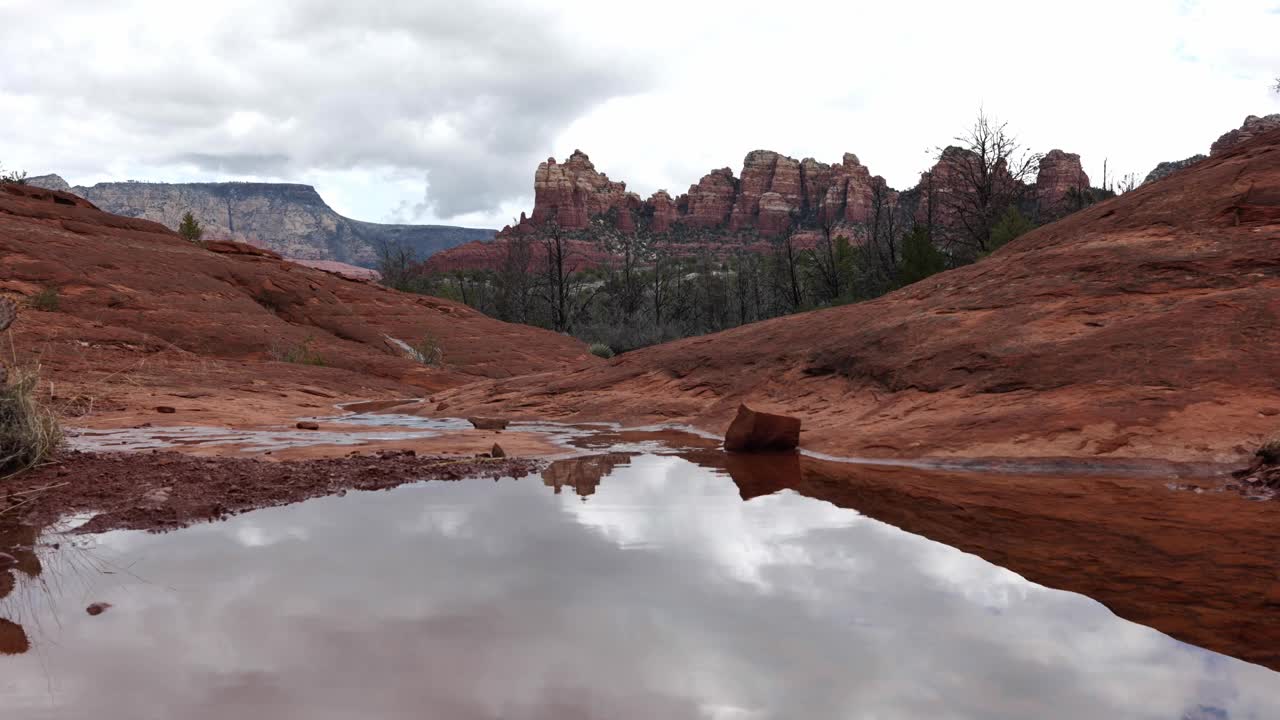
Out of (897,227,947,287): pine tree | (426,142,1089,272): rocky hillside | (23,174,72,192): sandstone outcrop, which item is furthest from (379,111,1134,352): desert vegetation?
(23,174,72,192): sandstone outcrop

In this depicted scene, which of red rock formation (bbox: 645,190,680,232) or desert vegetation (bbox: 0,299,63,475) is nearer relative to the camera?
desert vegetation (bbox: 0,299,63,475)

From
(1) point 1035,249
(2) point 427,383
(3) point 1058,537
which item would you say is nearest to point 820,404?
(1) point 1035,249

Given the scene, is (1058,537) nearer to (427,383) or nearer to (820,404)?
(820,404)

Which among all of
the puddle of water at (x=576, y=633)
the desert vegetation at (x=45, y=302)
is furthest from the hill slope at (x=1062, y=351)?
the desert vegetation at (x=45, y=302)

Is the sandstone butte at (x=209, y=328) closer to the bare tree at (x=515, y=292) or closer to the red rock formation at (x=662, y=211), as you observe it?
the bare tree at (x=515, y=292)

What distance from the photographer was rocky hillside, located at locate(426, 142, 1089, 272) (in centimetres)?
12756

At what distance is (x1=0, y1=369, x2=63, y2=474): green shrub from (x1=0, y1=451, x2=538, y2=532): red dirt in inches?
7.1

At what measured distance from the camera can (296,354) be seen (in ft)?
78.6

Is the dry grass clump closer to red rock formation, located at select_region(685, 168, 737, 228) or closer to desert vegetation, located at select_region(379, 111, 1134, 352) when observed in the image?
desert vegetation, located at select_region(379, 111, 1134, 352)

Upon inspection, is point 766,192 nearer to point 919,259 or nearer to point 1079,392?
point 919,259

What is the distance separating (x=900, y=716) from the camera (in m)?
2.18

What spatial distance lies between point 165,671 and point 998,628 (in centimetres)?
275

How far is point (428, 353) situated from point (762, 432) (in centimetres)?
2261

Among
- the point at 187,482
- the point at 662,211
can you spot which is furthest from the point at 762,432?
the point at 662,211
